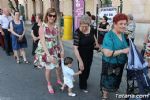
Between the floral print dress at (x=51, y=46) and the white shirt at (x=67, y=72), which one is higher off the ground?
the floral print dress at (x=51, y=46)

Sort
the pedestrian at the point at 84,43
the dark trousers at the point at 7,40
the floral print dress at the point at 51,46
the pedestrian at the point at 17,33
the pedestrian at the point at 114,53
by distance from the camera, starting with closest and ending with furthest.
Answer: the pedestrian at the point at 114,53 → the pedestrian at the point at 84,43 → the floral print dress at the point at 51,46 → the pedestrian at the point at 17,33 → the dark trousers at the point at 7,40

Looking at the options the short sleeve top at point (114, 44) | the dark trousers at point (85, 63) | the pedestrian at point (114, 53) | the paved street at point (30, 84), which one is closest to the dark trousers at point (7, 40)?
the paved street at point (30, 84)

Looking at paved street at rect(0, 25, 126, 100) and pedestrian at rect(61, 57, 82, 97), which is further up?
pedestrian at rect(61, 57, 82, 97)

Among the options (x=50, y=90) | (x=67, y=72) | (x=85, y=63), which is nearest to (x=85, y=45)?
(x=85, y=63)

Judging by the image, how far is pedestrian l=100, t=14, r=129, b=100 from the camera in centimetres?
525

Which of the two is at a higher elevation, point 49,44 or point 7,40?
point 49,44

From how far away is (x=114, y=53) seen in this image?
5.24 meters

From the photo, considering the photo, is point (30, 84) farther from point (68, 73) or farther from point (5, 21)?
point (5, 21)

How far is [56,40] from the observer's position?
692cm

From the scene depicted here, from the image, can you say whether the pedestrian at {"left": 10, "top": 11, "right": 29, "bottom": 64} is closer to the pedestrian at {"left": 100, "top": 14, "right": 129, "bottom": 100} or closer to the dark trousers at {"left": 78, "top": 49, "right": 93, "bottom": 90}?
the dark trousers at {"left": 78, "top": 49, "right": 93, "bottom": 90}

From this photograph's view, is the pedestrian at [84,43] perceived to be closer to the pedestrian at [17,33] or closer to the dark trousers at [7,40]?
the pedestrian at [17,33]

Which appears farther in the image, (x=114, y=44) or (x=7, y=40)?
(x=7, y=40)

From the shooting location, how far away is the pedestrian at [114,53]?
5246mm

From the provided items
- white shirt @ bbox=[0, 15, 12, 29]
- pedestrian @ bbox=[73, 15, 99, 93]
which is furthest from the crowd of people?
white shirt @ bbox=[0, 15, 12, 29]
